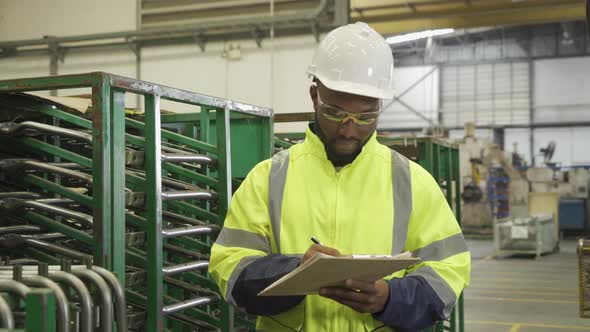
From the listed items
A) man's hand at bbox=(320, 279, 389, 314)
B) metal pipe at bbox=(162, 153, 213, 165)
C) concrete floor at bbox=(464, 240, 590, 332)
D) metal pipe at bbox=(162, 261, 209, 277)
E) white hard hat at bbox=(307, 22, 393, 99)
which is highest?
white hard hat at bbox=(307, 22, 393, 99)

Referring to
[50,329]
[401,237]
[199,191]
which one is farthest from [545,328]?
[50,329]

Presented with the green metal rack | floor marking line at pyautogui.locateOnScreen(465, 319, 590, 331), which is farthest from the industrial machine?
the green metal rack

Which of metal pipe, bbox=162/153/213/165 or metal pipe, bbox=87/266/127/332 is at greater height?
metal pipe, bbox=162/153/213/165

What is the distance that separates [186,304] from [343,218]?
1346 mm

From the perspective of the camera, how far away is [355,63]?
88.1 inches

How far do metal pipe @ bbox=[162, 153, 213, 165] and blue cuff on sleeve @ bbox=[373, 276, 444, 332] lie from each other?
4.59ft

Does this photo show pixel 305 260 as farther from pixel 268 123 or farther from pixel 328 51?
pixel 268 123

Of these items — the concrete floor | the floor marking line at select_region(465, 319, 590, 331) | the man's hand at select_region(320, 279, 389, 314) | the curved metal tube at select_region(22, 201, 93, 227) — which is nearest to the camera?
the man's hand at select_region(320, 279, 389, 314)

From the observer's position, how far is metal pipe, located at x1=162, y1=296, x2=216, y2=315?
3055mm

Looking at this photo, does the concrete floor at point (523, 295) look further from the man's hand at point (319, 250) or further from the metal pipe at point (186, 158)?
the man's hand at point (319, 250)

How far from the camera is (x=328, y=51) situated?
2305 mm

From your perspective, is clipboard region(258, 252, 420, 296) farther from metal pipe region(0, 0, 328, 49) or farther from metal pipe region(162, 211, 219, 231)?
metal pipe region(0, 0, 328, 49)

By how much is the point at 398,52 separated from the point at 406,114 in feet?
8.96

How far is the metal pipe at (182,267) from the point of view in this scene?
308cm
